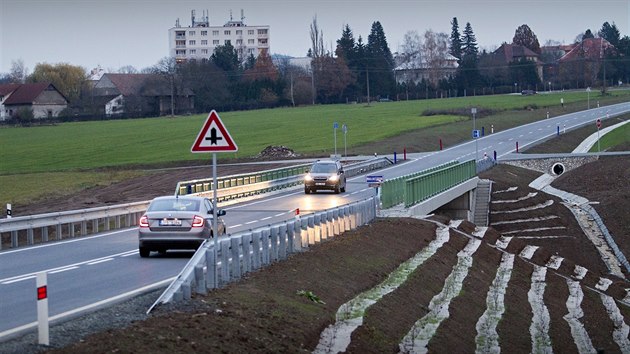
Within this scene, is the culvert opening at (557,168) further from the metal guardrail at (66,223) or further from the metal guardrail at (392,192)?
the metal guardrail at (66,223)

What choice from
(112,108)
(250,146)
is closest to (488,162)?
(250,146)

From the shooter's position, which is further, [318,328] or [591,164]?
[591,164]

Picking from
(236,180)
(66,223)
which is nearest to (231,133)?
(236,180)

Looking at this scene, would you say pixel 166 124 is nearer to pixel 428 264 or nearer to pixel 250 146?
pixel 250 146

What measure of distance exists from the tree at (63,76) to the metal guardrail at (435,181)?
119638 mm

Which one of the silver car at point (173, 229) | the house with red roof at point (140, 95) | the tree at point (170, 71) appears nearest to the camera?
the silver car at point (173, 229)

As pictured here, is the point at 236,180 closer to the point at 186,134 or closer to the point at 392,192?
the point at 392,192

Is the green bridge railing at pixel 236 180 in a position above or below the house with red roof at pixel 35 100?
below

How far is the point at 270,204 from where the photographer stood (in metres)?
48.8

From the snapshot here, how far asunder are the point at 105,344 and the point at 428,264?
54.3 ft

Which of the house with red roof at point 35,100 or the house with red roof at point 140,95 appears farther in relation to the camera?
the house with red roof at point 35,100

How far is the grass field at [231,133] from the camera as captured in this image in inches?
3137

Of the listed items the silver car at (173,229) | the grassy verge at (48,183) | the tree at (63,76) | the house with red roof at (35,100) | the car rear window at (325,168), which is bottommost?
the grassy verge at (48,183)

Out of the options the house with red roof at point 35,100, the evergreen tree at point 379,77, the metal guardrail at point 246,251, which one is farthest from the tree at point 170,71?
the metal guardrail at point 246,251
